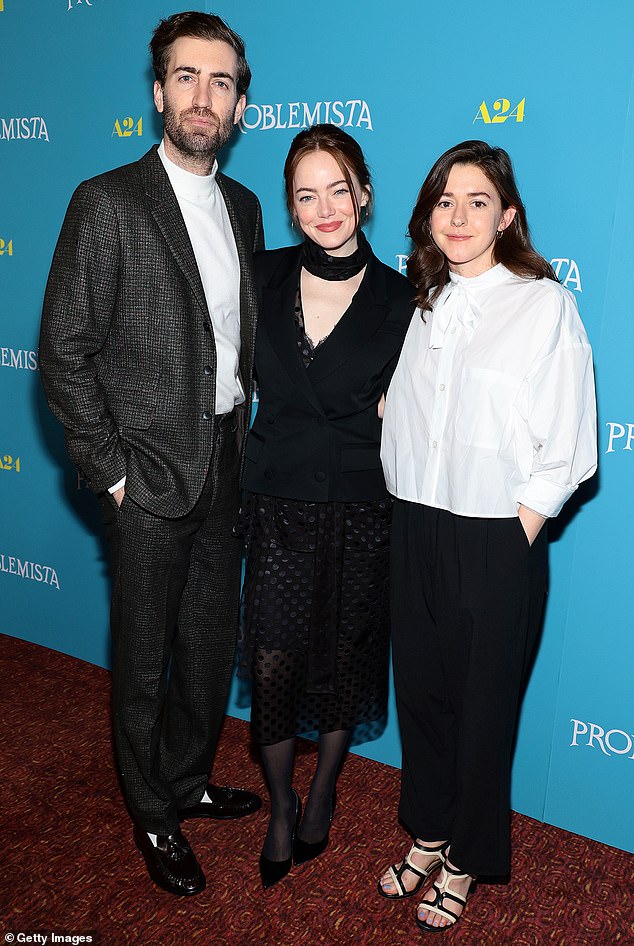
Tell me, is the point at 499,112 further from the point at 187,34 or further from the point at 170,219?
the point at 170,219

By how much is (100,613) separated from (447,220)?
2.26m

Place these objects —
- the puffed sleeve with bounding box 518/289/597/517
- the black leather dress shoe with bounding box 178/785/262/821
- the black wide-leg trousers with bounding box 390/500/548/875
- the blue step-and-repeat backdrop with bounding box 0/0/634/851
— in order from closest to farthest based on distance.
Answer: the puffed sleeve with bounding box 518/289/597/517, the black wide-leg trousers with bounding box 390/500/548/875, the blue step-and-repeat backdrop with bounding box 0/0/634/851, the black leather dress shoe with bounding box 178/785/262/821

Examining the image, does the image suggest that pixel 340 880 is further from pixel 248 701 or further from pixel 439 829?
pixel 248 701

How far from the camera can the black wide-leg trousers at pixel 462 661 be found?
2078 mm

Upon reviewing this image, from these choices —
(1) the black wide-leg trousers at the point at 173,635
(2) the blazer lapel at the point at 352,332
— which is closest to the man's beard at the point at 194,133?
(2) the blazer lapel at the point at 352,332

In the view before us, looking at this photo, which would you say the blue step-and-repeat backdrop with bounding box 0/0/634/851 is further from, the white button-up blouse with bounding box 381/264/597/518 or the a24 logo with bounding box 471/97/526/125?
the white button-up blouse with bounding box 381/264/597/518

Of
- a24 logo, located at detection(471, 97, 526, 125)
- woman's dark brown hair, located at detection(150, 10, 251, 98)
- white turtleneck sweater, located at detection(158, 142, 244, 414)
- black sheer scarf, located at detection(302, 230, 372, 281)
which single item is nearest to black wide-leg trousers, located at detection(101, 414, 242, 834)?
white turtleneck sweater, located at detection(158, 142, 244, 414)

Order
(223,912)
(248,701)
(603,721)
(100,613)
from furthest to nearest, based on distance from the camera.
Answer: (100,613), (248,701), (603,721), (223,912)

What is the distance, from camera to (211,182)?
232 cm

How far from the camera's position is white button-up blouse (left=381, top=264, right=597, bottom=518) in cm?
197

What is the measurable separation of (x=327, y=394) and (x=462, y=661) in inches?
29.5

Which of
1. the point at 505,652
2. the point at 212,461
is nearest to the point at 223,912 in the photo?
the point at 505,652

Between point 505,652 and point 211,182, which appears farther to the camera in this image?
point 211,182

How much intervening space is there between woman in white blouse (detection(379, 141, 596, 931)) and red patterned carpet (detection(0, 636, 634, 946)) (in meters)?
0.18
